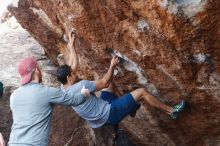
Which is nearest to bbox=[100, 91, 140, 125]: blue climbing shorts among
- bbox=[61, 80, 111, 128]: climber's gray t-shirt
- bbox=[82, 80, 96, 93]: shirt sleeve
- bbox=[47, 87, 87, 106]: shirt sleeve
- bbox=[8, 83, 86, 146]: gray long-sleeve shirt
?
bbox=[61, 80, 111, 128]: climber's gray t-shirt

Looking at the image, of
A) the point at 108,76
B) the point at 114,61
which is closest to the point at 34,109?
the point at 108,76

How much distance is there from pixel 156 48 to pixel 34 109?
2.17m

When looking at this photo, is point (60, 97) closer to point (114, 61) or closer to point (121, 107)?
point (114, 61)

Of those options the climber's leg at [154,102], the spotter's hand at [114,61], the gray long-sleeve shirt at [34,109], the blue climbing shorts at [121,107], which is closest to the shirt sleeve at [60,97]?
the gray long-sleeve shirt at [34,109]

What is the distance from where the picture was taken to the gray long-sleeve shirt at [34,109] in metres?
6.27

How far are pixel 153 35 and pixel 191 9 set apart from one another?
2.99 ft

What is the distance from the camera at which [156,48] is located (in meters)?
6.96

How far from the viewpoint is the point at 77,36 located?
27.0 feet

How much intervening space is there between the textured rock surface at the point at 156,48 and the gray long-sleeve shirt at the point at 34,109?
1.45 m

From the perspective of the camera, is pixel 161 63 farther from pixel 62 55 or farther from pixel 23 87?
pixel 62 55

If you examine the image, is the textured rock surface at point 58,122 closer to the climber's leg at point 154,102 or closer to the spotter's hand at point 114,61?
the climber's leg at point 154,102

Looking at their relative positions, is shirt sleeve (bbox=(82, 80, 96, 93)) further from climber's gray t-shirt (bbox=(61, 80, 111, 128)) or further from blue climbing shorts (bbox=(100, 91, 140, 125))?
blue climbing shorts (bbox=(100, 91, 140, 125))

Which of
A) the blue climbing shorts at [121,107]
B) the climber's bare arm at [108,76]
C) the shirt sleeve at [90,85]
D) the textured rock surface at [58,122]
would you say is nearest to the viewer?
the shirt sleeve at [90,85]

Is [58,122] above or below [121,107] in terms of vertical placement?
below
